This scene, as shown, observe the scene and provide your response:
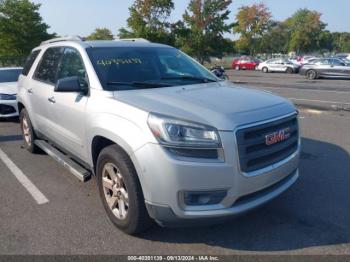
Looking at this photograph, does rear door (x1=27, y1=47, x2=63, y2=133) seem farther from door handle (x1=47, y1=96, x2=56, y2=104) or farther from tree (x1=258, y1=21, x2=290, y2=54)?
tree (x1=258, y1=21, x2=290, y2=54)

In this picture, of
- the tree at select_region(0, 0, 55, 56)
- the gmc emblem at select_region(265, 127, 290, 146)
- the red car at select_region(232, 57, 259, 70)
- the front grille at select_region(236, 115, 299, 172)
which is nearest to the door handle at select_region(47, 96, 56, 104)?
the front grille at select_region(236, 115, 299, 172)

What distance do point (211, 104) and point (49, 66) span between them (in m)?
2.98

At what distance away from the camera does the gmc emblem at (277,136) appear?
345cm

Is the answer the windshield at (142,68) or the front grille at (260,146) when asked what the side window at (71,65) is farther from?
Answer: the front grille at (260,146)

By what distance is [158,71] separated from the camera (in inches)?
185

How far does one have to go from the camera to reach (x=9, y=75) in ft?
35.1

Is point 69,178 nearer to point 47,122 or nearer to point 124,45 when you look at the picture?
point 47,122

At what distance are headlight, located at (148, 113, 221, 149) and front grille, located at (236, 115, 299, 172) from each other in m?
0.23

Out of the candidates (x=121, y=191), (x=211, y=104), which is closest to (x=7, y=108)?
(x=121, y=191)

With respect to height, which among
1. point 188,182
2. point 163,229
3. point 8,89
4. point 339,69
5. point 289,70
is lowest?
point 289,70

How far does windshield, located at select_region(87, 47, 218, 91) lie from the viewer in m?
4.25

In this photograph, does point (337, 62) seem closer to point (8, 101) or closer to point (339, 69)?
point (339, 69)

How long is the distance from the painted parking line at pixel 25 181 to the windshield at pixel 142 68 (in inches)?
67.4

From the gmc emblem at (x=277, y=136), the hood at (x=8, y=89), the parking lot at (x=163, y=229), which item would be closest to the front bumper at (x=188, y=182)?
the gmc emblem at (x=277, y=136)
